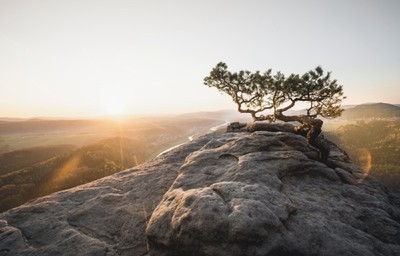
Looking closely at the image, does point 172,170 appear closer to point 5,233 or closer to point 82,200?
point 82,200

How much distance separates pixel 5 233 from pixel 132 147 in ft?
427

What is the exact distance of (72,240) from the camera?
12.0 meters

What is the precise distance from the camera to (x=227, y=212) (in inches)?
383

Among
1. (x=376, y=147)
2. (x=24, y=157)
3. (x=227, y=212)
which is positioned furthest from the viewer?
(x=376, y=147)

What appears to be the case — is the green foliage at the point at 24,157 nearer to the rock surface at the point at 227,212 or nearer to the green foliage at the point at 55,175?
the green foliage at the point at 55,175

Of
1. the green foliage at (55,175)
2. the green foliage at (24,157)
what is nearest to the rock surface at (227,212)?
the green foliage at (55,175)

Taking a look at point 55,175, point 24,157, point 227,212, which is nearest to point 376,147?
point 55,175

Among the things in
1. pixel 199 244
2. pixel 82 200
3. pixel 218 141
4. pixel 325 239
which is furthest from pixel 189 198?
pixel 218 141

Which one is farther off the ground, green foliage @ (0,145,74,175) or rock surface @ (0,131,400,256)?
rock surface @ (0,131,400,256)

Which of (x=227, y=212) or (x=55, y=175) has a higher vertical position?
(x=227, y=212)

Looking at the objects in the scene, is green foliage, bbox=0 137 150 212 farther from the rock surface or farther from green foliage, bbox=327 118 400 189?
green foliage, bbox=327 118 400 189

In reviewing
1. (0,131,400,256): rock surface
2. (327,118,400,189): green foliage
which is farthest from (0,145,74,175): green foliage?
(327,118,400,189): green foliage

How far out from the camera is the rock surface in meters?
9.27

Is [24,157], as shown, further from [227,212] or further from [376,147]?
[376,147]
